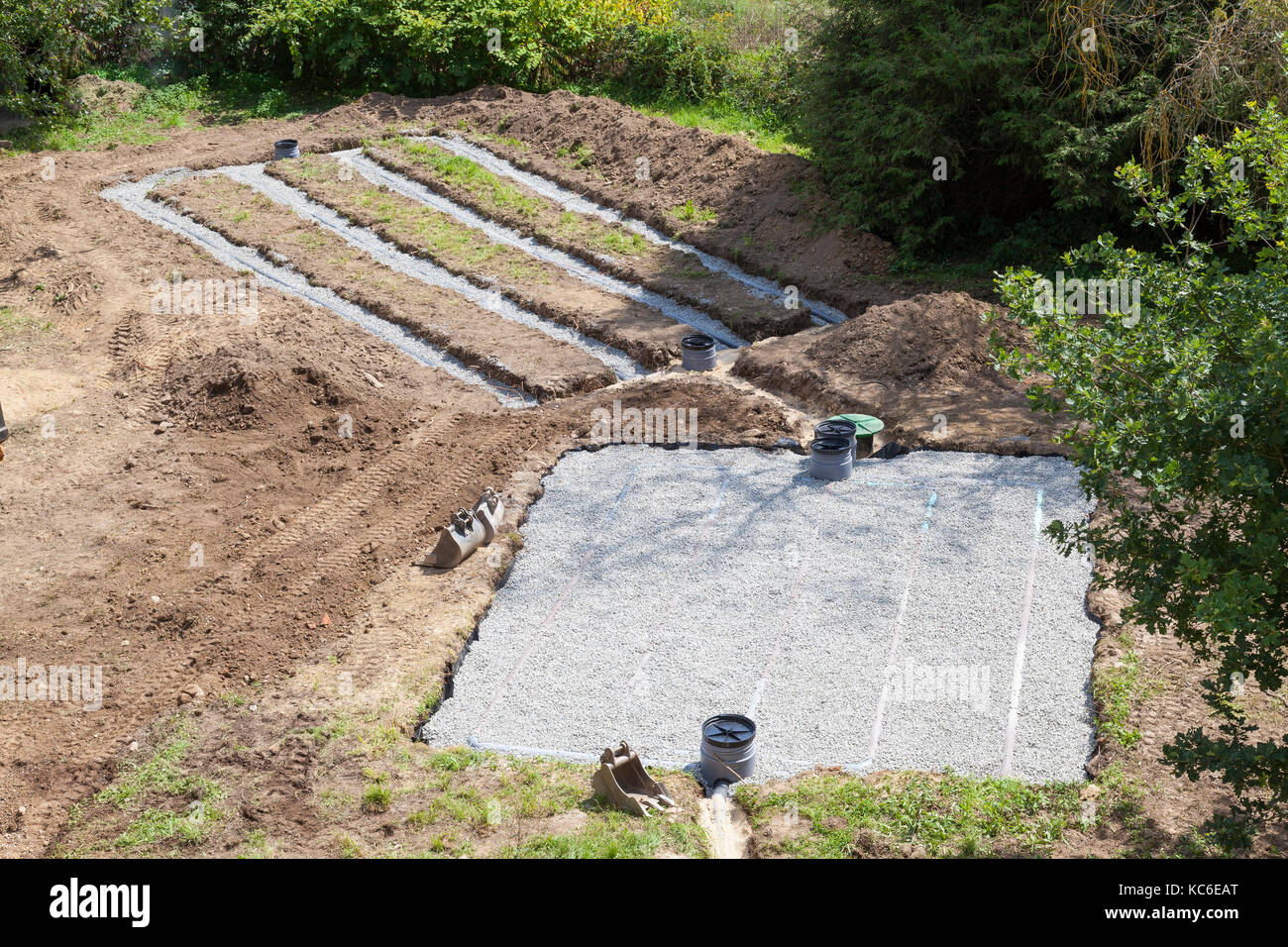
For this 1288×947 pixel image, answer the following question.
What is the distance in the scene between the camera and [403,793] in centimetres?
712

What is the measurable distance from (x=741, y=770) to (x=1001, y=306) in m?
8.39

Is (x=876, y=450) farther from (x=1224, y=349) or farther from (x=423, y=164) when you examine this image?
(x=423, y=164)

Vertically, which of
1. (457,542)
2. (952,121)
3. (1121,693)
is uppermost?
(952,121)

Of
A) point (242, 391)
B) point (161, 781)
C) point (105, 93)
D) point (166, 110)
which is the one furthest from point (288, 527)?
point (105, 93)

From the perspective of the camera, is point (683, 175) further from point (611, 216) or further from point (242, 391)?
point (242, 391)

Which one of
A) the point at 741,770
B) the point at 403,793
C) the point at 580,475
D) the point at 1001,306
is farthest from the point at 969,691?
the point at 1001,306

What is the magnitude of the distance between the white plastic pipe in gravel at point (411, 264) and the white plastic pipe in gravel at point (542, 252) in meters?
1.19

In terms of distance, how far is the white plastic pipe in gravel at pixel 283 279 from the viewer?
1372 cm

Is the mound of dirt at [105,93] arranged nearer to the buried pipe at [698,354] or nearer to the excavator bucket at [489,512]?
the buried pipe at [698,354]

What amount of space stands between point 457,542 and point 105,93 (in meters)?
17.6

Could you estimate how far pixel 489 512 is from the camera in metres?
10.2

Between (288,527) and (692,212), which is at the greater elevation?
(692,212)

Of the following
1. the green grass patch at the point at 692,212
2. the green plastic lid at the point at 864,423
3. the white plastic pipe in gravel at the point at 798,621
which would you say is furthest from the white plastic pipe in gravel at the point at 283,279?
the green grass patch at the point at 692,212

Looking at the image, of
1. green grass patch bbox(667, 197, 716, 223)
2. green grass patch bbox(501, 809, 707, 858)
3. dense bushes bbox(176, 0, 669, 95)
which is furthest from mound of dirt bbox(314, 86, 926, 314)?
green grass patch bbox(501, 809, 707, 858)
